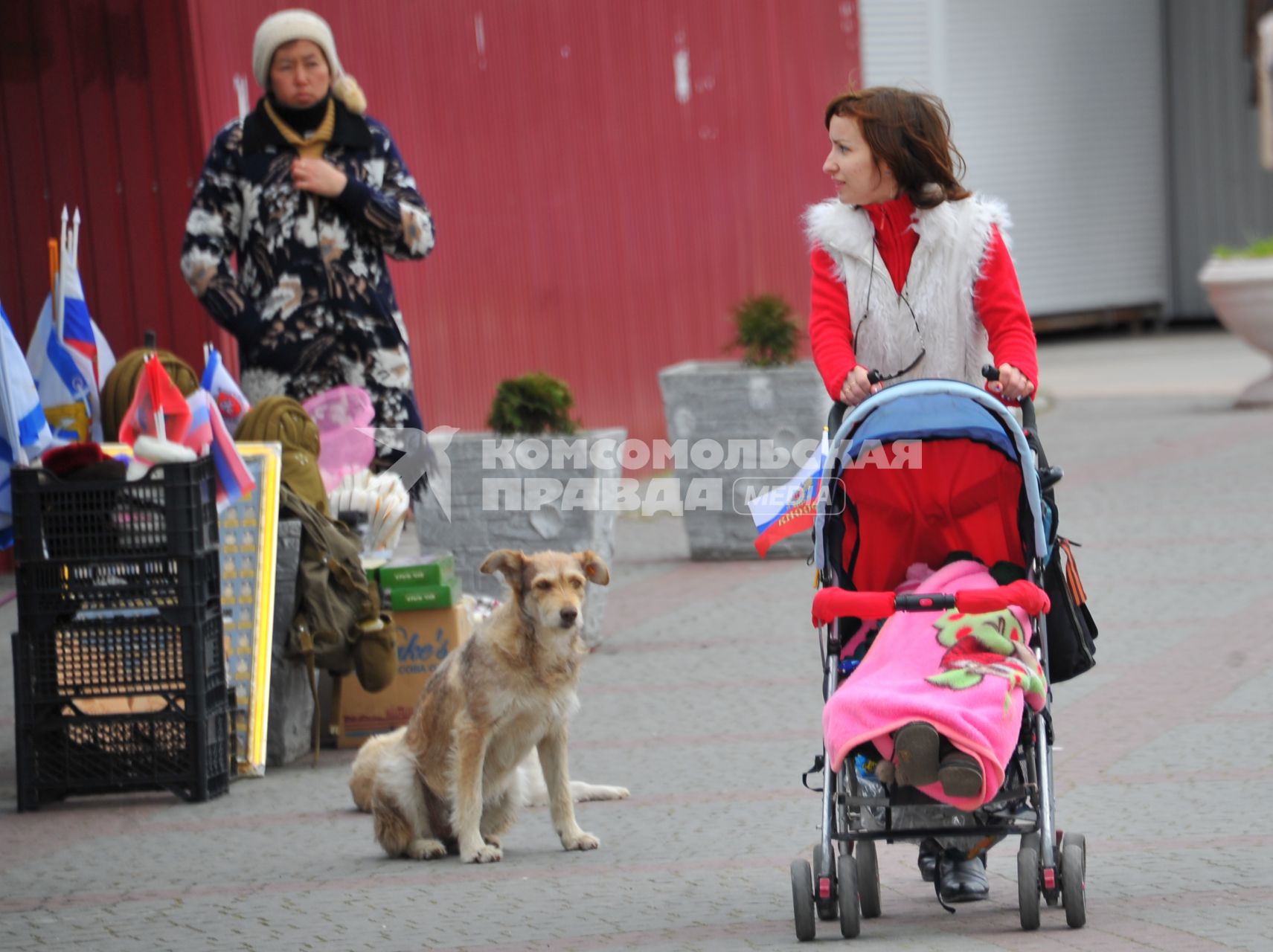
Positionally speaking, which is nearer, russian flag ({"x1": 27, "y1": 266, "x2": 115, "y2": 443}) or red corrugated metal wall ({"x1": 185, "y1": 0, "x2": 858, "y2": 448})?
russian flag ({"x1": 27, "y1": 266, "x2": 115, "y2": 443})

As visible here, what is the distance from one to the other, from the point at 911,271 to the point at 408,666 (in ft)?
10.6

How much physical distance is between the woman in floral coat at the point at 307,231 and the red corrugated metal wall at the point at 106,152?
2.40 m

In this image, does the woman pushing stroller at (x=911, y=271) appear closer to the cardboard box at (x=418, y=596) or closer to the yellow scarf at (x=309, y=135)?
the cardboard box at (x=418, y=596)

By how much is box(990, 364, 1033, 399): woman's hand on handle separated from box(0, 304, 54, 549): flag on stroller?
3.57m

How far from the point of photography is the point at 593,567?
6.27 m

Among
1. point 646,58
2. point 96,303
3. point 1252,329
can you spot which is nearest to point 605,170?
point 646,58

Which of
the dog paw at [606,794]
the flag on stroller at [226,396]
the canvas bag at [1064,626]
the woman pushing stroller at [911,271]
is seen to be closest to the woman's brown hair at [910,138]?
the woman pushing stroller at [911,271]

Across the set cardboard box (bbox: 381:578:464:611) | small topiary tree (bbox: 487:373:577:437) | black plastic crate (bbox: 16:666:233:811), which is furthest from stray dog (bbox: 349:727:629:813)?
A: small topiary tree (bbox: 487:373:577:437)

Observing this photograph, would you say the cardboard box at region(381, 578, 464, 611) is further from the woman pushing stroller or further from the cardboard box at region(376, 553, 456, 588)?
the woman pushing stroller

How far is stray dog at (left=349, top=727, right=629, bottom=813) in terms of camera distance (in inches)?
250

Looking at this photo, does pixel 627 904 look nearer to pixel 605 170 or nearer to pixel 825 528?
pixel 825 528

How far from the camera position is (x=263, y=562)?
23.9 feet

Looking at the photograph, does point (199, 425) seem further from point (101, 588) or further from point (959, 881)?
point (959, 881)

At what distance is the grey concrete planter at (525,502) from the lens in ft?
29.7
